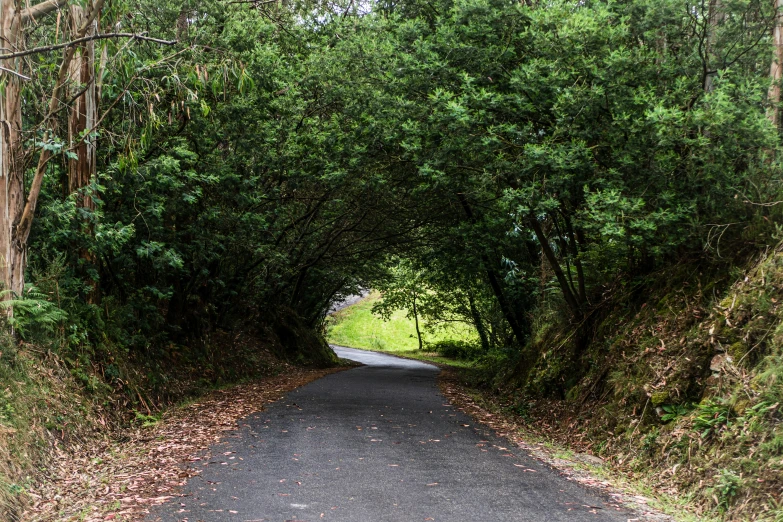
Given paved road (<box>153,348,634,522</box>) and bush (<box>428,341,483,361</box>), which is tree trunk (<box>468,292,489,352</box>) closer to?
bush (<box>428,341,483,361</box>)

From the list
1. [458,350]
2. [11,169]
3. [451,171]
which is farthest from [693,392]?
[458,350]

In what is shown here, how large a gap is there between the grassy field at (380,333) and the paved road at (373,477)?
32.3m

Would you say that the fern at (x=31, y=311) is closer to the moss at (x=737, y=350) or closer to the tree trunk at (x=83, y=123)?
the tree trunk at (x=83, y=123)

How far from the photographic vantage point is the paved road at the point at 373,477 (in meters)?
6.17

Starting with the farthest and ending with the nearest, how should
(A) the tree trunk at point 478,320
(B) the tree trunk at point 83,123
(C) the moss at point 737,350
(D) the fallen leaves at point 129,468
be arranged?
(A) the tree trunk at point 478,320 → (B) the tree trunk at point 83,123 → (C) the moss at point 737,350 → (D) the fallen leaves at point 129,468

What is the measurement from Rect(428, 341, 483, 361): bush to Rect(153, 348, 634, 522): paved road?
85.3 ft

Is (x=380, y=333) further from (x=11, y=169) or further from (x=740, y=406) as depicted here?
(x=740, y=406)

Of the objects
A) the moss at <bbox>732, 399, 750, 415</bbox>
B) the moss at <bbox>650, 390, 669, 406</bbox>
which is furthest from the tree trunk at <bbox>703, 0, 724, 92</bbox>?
the moss at <bbox>732, 399, 750, 415</bbox>

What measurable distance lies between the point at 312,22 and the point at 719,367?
11484mm

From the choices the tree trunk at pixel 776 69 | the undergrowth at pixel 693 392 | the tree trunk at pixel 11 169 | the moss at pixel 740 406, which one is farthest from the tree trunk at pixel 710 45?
the tree trunk at pixel 11 169

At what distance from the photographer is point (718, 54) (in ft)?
31.3

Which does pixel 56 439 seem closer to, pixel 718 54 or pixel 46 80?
pixel 46 80

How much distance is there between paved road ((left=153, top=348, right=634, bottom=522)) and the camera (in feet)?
20.2

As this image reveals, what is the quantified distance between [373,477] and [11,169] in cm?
641
